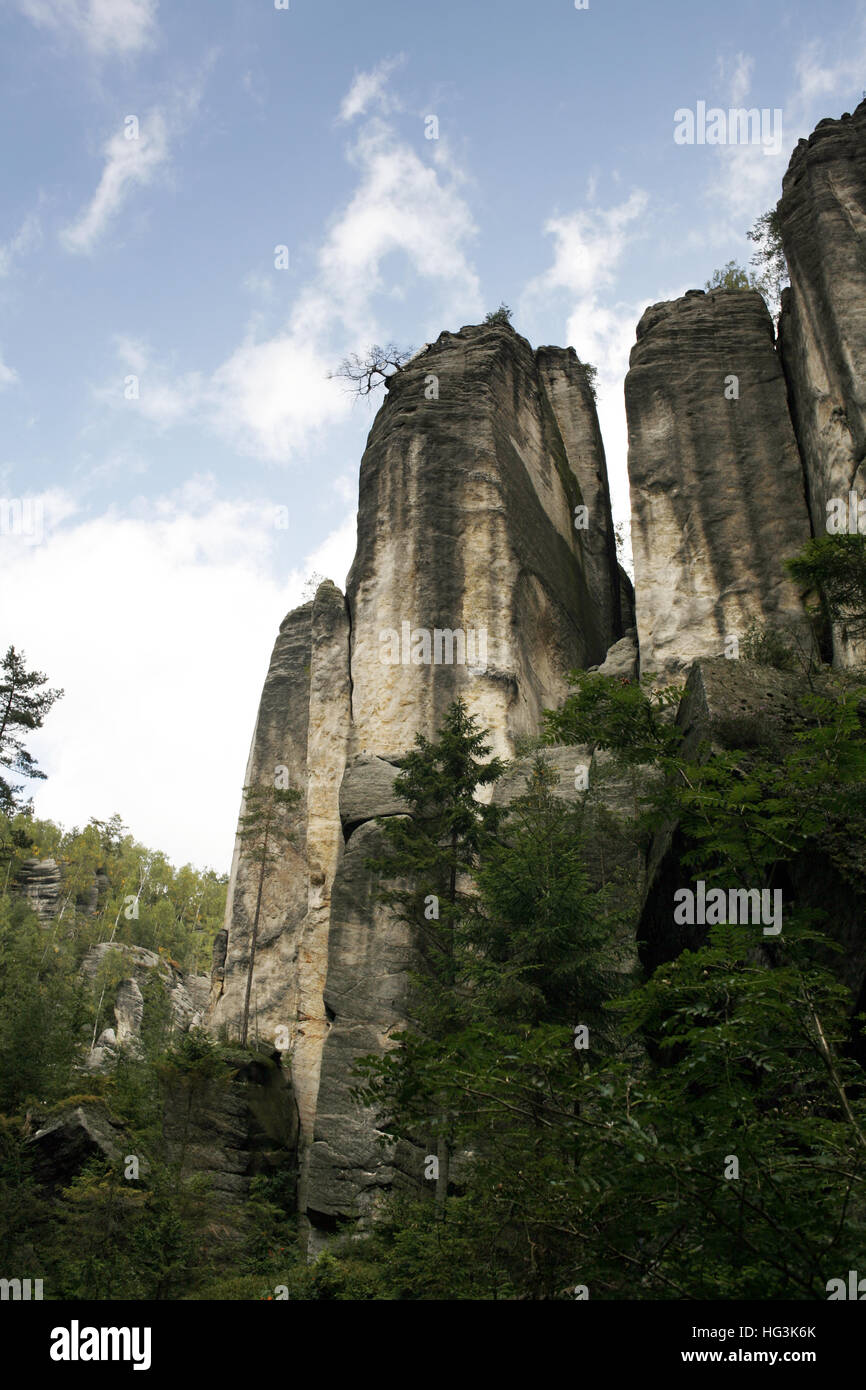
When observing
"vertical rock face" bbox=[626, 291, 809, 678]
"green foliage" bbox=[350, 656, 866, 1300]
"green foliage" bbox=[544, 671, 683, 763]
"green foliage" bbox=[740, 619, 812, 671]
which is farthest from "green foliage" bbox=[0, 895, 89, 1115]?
"green foliage" bbox=[740, 619, 812, 671]

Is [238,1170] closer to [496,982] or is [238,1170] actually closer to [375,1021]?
[375,1021]

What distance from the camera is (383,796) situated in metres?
24.2

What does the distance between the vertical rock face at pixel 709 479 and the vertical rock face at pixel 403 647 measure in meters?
3.57

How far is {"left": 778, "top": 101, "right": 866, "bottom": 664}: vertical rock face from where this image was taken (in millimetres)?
24734

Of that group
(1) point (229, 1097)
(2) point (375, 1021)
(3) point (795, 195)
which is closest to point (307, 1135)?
(1) point (229, 1097)

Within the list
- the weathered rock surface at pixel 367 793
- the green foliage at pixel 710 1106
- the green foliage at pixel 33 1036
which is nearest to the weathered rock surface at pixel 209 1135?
the green foliage at pixel 33 1036

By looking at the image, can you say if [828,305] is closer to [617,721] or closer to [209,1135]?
[617,721]

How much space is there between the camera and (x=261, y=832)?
34125mm

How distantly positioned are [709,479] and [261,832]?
60.1ft

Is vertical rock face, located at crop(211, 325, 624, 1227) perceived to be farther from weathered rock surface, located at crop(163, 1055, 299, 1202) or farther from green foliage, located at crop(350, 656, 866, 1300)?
green foliage, located at crop(350, 656, 866, 1300)

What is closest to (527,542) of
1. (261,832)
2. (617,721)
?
(261,832)

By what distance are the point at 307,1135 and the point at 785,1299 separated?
22162 millimetres

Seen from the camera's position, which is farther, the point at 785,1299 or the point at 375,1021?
the point at 375,1021
